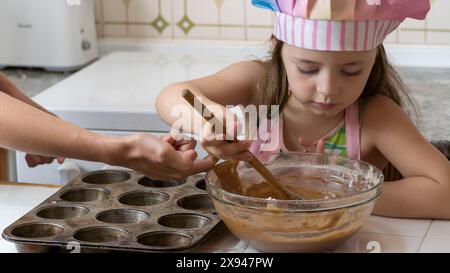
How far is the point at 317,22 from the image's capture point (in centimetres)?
132

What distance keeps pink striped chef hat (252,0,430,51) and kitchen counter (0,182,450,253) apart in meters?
0.29

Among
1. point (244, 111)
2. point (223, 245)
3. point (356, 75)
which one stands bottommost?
point (223, 245)

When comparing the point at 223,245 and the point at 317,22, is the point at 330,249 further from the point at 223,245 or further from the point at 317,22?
the point at 317,22

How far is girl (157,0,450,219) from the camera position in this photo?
131 centimetres

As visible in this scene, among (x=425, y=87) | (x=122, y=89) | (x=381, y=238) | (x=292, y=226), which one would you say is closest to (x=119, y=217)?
(x=292, y=226)

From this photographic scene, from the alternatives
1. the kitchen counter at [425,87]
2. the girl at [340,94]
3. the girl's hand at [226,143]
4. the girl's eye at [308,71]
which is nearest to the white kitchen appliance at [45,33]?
the kitchen counter at [425,87]

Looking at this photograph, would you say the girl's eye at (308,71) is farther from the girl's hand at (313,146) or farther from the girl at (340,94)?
the girl's hand at (313,146)

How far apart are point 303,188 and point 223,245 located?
0.20m

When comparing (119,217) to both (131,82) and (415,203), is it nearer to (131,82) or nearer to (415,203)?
(415,203)

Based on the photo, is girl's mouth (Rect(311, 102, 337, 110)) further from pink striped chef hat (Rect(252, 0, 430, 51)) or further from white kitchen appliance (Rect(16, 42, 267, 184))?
white kitchen appliance (Rect(16, 42, 267, 184))

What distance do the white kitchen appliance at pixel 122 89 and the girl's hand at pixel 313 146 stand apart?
511 millimetres

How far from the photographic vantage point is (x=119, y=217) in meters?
1.38
